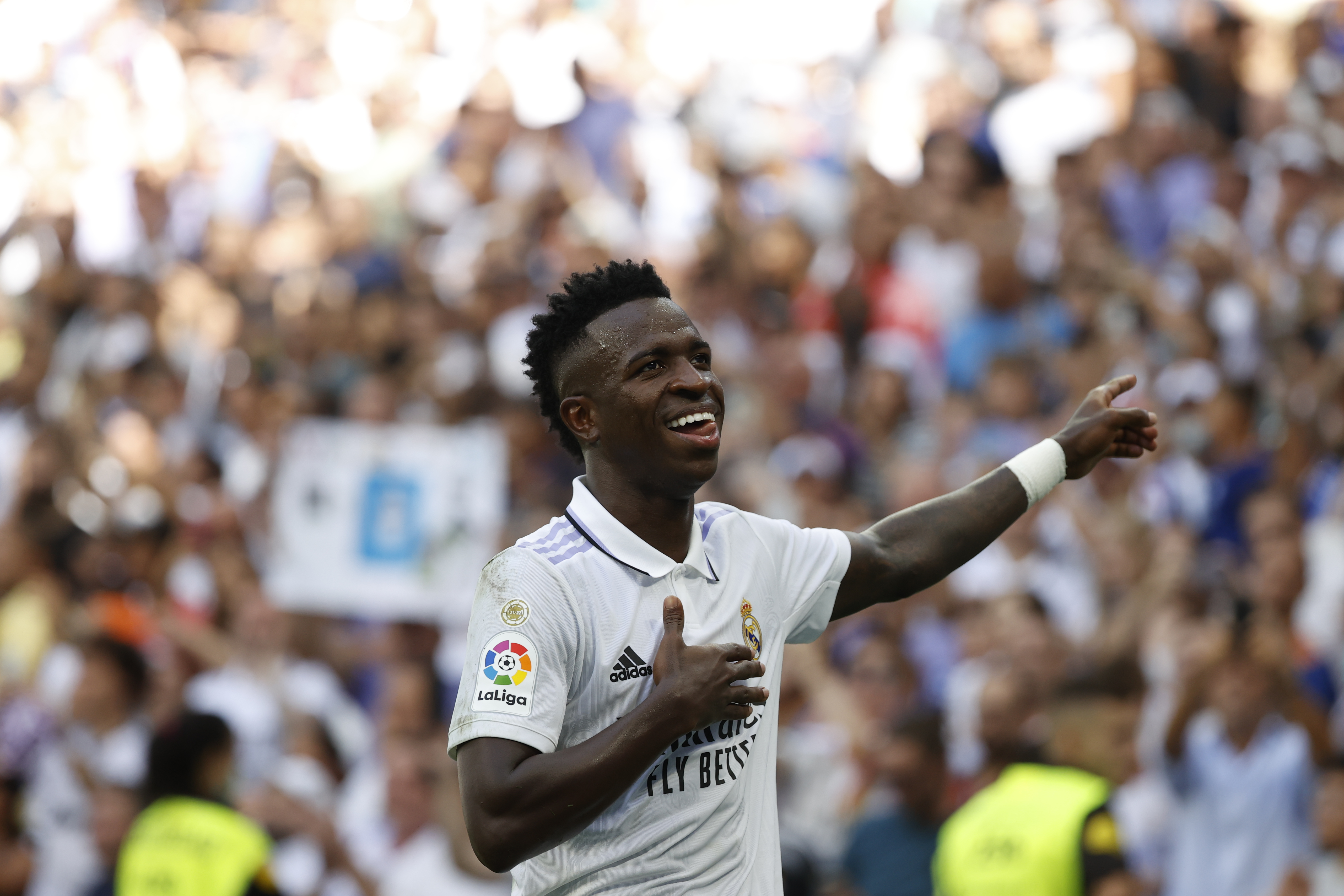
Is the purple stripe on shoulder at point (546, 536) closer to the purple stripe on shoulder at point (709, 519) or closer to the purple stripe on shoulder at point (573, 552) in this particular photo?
the purple stripe on shoulder at point (573, 552)

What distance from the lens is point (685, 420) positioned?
321 cm

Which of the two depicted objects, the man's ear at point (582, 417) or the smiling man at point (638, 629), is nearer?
the smiling man at point (638, 629)

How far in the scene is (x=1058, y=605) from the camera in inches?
316

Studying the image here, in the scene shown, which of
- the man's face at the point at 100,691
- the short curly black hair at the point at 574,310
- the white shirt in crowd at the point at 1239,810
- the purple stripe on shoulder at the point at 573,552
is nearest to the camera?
the purple stripe on shoulder at the point at 573,552

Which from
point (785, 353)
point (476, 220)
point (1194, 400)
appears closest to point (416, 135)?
point (476, 220)

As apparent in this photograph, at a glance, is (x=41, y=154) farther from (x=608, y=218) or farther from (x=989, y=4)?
(x=989, y=4)

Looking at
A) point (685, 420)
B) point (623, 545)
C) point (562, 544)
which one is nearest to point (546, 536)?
point (562, 544)

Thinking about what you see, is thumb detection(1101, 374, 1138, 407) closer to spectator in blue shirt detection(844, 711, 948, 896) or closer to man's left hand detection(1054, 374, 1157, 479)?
man's left hand detection(1054, 374, 1157, 479)

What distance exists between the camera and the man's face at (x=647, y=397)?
3.20 metres

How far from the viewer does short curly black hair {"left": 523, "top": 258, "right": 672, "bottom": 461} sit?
332 cm

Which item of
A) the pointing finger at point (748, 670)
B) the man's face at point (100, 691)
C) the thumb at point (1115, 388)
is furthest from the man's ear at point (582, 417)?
the man's face at point (100, 691)

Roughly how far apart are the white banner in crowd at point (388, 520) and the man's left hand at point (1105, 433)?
5.47m

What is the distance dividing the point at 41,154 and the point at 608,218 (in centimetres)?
549

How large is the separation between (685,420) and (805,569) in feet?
1.70
